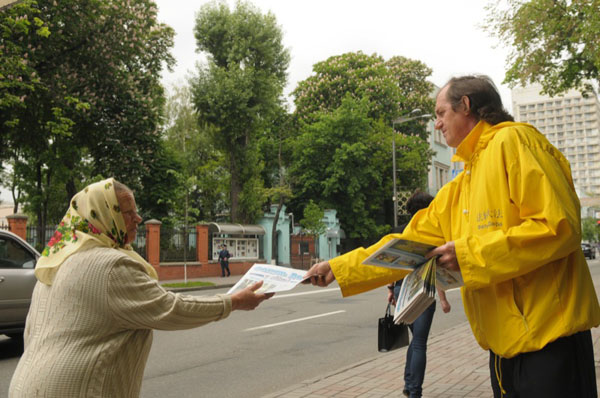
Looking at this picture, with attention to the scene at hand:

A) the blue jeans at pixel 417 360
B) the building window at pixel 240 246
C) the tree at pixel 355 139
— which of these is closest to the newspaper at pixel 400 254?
the blue jeans at pixel 417 360

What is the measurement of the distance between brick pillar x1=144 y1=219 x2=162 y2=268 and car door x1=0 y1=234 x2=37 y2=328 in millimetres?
17968

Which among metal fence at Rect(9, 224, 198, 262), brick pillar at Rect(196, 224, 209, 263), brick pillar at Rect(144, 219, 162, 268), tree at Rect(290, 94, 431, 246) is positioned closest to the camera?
brick pillar at Rect(144, 219, 162, 268)

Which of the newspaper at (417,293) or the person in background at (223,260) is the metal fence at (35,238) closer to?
the person in background at (223,260)

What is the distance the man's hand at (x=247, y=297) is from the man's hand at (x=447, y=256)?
1.09m

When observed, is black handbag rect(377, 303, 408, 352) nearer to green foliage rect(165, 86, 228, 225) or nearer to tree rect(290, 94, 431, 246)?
tree rect(290, 94, 431, 246)

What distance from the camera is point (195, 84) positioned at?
3384cm

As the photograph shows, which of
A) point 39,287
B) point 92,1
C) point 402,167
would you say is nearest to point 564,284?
point 39,287

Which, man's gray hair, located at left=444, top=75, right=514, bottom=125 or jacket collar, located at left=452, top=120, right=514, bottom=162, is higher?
man's gray hair, located at left=444, top=75, right=514, bottom=125

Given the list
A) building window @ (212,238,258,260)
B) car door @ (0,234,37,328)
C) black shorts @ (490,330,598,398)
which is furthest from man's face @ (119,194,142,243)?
building window @ (212,238,258,260)

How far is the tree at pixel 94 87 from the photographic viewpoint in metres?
20.5

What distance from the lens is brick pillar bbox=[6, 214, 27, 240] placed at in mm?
22984

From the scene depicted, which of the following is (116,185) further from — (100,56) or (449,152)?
(449,152)

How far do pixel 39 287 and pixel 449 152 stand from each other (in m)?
61.7

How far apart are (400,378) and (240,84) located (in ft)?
94.5
